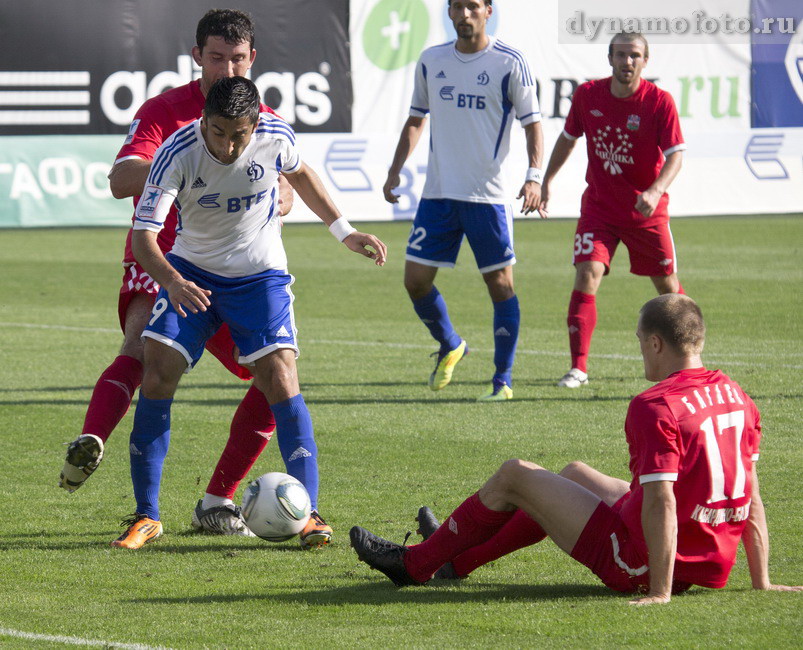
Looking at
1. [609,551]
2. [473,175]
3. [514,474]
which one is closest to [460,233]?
[473,175]

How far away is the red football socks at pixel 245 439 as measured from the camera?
18.2 ft

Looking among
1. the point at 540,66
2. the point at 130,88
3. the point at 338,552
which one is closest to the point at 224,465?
the point at 338,552

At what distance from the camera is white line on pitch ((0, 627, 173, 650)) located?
382 cm

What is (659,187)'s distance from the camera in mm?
8445

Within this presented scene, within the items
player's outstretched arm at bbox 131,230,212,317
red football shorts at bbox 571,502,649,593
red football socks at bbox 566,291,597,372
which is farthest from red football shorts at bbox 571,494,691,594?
red football socks at bbox 566,291,597,372

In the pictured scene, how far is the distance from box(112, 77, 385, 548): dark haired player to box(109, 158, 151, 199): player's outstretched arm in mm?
268

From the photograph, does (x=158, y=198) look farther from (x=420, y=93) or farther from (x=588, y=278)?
(x=588, y=278)

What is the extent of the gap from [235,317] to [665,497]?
79.5 inches

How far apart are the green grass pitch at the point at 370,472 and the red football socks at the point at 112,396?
1.36ft

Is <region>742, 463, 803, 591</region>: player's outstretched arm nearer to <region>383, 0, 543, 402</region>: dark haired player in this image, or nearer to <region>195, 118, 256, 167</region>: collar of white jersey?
<region>195, 118, 256, 167</region>: collar of white jersey

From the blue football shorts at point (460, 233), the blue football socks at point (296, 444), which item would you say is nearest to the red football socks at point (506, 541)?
the blue football socks at point (296, 444)

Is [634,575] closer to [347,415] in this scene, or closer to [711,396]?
[711,396]

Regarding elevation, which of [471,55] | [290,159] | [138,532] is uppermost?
[471,55]

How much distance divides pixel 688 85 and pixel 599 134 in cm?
1370
